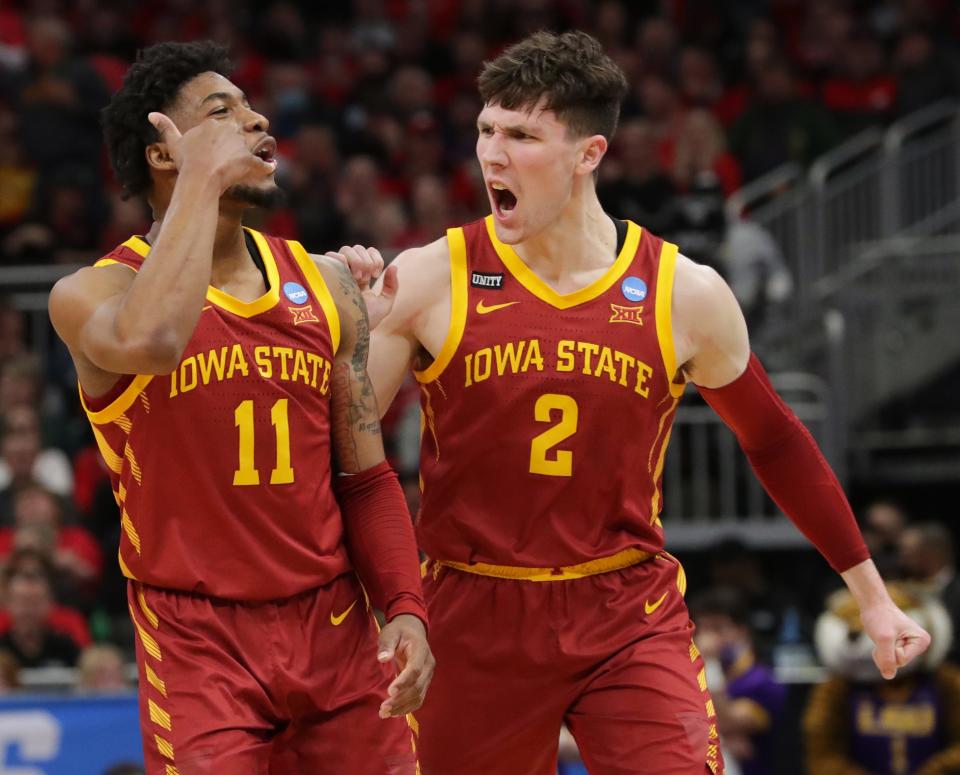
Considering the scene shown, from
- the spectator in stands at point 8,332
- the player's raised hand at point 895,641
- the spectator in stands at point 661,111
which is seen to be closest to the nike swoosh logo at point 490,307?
the player's raised hand at point 895,641

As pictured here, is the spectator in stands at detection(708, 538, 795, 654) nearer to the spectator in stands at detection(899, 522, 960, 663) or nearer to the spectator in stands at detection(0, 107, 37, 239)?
the spectator in stands at detection(899, 522, 960, 663)

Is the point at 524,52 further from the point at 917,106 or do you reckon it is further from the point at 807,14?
the point at 807,14

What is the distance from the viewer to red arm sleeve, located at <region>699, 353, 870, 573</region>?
5.85 m

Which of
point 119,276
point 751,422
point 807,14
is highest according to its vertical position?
point 807,14

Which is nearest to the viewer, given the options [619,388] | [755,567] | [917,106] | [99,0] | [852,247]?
[619,388]

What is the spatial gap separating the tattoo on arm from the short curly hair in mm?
621

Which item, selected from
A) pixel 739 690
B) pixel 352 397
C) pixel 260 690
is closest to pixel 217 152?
pixel 352 397

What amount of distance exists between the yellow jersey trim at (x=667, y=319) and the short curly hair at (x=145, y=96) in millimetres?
Result: 1443

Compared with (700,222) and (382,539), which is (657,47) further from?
(382,539)

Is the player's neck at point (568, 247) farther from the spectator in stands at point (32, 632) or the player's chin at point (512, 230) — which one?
the spectator in stands at point (32, 632)

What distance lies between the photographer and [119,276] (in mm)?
4871

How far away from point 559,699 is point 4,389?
6745 mm

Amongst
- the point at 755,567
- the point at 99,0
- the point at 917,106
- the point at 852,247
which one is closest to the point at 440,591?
the point at 755,567

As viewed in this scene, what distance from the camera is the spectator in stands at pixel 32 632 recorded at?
967 centimetres
